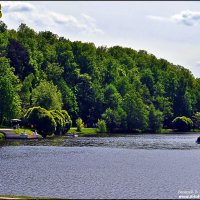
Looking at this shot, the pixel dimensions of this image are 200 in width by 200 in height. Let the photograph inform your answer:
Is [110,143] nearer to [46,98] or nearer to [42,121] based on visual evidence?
[42,121]

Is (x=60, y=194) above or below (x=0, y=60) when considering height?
below

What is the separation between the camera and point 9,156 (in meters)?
83.8

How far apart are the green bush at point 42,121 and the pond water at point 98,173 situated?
43435 millimetres

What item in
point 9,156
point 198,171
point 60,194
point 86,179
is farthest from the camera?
point 9,156

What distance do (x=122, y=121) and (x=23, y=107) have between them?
123 feet

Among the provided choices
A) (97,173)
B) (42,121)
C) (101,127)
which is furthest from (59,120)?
(97,173)

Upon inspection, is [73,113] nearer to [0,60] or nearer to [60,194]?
[0,60]

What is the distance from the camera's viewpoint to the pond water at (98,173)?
5181 cm

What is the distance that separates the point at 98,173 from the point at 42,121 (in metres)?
78.6

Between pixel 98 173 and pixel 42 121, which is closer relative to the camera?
pixel 98 173

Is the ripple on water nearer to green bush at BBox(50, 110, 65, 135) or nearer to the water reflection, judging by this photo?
the water reflection

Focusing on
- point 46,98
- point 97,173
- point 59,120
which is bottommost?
point 97,173

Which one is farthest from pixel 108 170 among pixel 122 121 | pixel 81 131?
pixel 122 121

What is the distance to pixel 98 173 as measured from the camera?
66.0 meters
